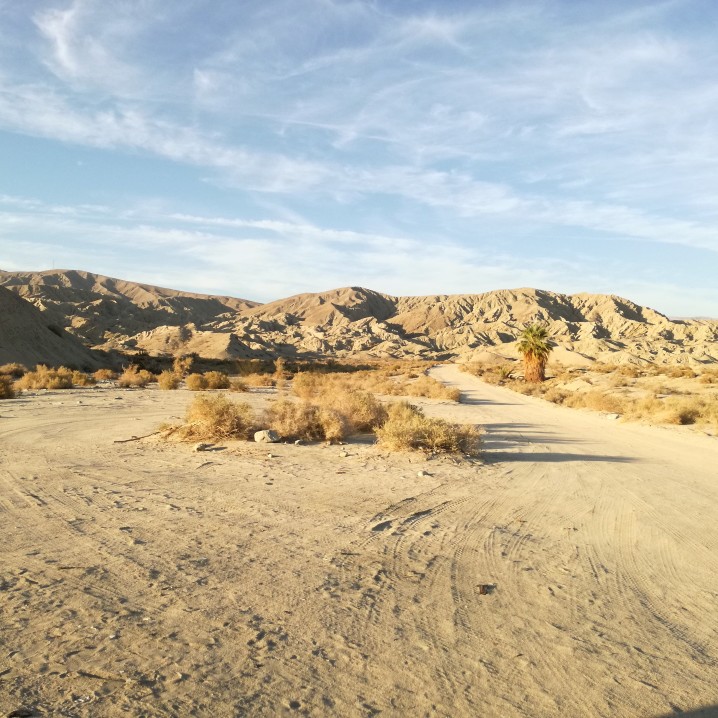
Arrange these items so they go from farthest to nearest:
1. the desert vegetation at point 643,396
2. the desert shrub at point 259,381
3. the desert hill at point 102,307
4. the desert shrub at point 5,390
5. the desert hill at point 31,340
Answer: the desert hill at point 102,307, the desert hill at point 31,340, the desert shrub at point 259,381, the desert shrub at point 5,390, the desert vegetation at point 643,396

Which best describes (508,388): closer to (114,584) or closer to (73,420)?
(73,420)

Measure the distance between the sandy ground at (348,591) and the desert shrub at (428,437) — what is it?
127cm

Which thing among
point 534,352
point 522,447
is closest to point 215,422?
point 522,447

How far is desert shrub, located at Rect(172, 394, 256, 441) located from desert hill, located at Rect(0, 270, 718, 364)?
50.4 meters

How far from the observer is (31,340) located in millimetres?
35594

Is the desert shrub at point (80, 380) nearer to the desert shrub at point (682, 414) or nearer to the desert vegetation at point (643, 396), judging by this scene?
the desert vegetation at point (643, 396)

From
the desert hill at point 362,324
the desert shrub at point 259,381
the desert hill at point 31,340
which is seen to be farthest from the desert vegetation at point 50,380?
the desert hill at point 362,324

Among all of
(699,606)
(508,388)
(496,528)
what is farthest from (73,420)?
(508,388)

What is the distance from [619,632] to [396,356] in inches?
3998

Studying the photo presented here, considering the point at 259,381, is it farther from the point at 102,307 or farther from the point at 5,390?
the point at 102,307

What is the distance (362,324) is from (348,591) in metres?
137

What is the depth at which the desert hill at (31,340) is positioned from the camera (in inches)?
1320

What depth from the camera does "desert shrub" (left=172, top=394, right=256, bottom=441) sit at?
1055 cm

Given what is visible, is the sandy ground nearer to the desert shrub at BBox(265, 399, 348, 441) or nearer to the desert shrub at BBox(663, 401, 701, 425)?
the desert shrub at BBox(265, 399, 348, 441)
